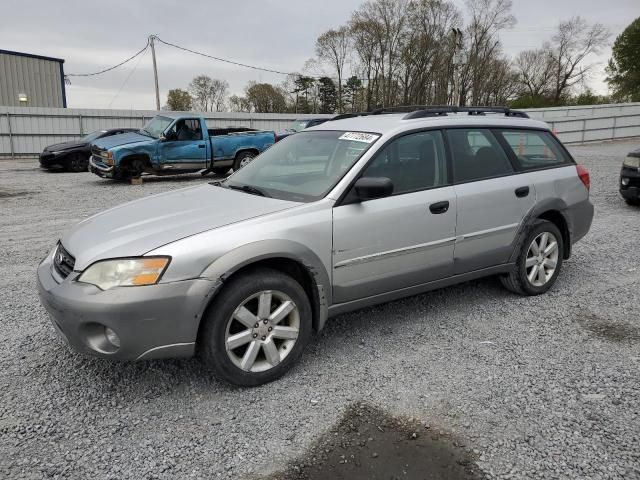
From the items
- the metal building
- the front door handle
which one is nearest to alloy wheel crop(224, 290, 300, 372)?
the front door handle

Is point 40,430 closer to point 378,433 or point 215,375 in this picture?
point 215,375

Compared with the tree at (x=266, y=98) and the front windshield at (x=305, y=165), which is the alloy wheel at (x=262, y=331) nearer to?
the front windshield at (x=305, y=165)

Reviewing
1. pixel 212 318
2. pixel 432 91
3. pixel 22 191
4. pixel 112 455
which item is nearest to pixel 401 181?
pixel 212 318

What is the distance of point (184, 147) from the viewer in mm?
13461

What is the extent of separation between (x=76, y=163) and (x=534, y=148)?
50.5 ft

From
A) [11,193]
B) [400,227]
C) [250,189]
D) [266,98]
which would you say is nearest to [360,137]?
[400,227]

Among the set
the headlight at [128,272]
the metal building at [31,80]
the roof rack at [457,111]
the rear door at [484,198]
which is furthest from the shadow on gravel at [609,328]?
the metal building at [31,80]

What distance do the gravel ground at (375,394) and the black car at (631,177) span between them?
4879 millimetres

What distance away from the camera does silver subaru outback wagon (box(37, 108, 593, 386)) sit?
2795 mm

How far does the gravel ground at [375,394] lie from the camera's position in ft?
8.17

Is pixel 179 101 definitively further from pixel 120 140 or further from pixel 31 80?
pixel 120 140

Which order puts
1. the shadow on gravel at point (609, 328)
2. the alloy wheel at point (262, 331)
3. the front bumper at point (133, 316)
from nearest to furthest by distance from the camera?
the front bumper at point (133, 316), the alloy wheel at point (262, 331), the shadow on gravel at point (609, 328)

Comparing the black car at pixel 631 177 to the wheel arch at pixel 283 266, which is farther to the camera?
the black car at pixel 631 177

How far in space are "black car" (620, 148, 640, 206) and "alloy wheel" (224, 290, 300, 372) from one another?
7.93 metres
